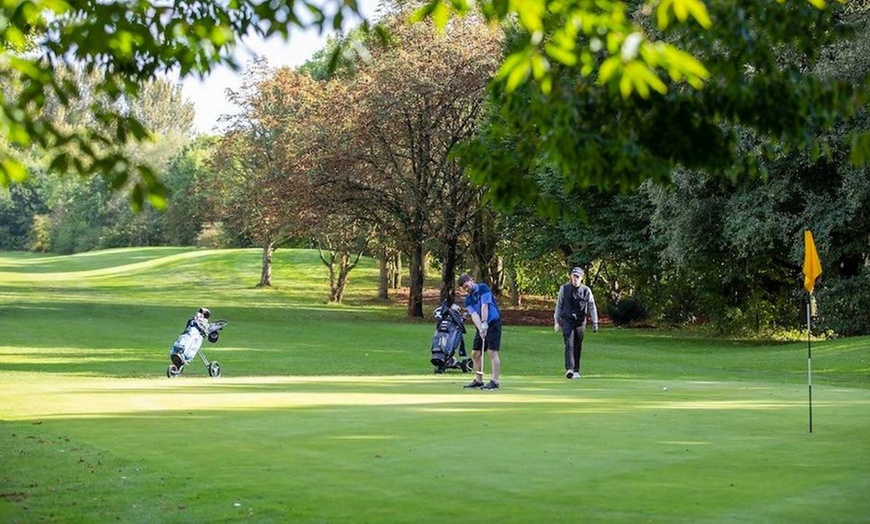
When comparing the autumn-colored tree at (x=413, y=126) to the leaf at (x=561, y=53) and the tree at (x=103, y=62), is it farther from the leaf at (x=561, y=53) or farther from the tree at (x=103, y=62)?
the leaf at (x=561, y=53)

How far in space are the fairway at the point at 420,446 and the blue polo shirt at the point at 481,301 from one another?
1.27m

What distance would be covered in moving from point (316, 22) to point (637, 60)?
2424mm

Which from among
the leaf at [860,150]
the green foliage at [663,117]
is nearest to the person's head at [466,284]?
the green foliage at [663,117]

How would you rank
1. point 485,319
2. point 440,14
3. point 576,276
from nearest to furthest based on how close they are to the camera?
point 440,14, point 485,319, point 576,276

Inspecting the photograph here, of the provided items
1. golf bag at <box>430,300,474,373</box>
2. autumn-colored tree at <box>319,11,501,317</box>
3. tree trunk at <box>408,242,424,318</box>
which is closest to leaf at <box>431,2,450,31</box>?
golf bag at <box>430,300,474,373</box>

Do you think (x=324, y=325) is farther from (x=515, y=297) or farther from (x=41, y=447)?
(x=41, y=447)

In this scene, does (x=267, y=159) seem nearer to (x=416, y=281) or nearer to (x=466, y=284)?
(x=416, y=281)

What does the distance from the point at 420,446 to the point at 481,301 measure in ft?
27.7

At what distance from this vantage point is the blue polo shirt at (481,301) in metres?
20.7

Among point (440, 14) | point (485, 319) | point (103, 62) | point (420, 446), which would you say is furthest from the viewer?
point (485, 319)

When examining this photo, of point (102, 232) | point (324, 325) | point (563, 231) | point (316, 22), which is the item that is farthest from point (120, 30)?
point (102, 232)

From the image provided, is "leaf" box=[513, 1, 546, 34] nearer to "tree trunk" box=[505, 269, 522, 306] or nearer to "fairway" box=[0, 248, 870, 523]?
"fairway" box=[0, 248, 870, 523]

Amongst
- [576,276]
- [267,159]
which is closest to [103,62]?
[576,276]

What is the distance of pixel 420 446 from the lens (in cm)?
1245
